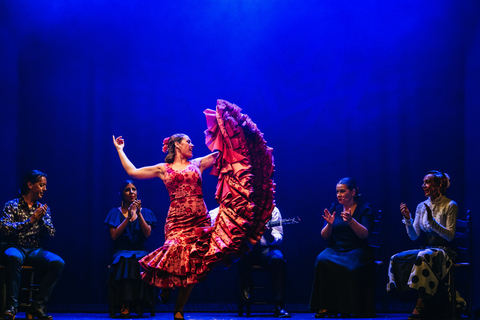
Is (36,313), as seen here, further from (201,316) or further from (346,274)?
(346,274)

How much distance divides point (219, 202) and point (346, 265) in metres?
1.60

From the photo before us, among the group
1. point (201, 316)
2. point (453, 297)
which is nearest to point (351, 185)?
point (453, 297)

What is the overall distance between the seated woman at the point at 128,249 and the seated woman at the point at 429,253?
7.98ft

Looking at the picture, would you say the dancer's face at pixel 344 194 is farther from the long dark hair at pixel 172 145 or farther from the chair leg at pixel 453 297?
the long dark hair at pixel 172 145

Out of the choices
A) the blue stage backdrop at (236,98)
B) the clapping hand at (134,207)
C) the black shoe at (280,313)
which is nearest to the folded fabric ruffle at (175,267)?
the clapping hand at (134,207)

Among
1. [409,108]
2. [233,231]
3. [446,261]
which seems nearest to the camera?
[233,231]

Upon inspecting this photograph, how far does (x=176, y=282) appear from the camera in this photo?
471 cm

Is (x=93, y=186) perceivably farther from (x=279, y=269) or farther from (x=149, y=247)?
(x=279, y=269)

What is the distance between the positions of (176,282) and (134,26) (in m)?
3.44

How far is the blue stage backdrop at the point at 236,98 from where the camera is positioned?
21.9ft

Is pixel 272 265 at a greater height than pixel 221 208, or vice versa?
pixel 221 208

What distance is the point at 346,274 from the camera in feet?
18.9

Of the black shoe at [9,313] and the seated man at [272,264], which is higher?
the seated man at [272,264]

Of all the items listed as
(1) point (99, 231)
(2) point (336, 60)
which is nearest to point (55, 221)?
(1) point (99, 231)
